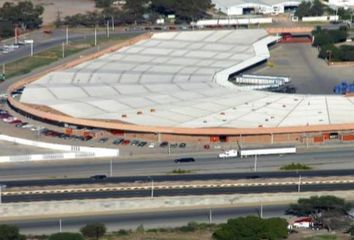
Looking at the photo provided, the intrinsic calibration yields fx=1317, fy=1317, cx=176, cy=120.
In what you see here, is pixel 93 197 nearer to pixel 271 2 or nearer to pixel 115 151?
pixel 115 151

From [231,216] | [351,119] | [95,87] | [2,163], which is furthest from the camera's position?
[95,87]

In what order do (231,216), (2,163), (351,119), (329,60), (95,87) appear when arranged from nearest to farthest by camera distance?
(231,216), (2,163), (351,119), (95,87), (329,60)

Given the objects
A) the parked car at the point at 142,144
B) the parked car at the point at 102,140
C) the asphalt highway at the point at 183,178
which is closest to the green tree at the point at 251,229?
the asphalt highway at the point at 183,178

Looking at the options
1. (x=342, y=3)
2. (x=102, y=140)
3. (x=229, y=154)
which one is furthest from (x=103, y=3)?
(x=229, y=154)

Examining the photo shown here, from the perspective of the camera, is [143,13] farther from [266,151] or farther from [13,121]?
[266,151]

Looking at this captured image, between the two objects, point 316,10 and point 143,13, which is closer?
point 316,10

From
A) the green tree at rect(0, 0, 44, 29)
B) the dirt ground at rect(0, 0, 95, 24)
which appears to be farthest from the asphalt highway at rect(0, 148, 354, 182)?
the dirt ground at rect(0, 0, 95, 24)

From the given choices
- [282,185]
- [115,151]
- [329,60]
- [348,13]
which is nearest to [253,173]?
[282,185]
